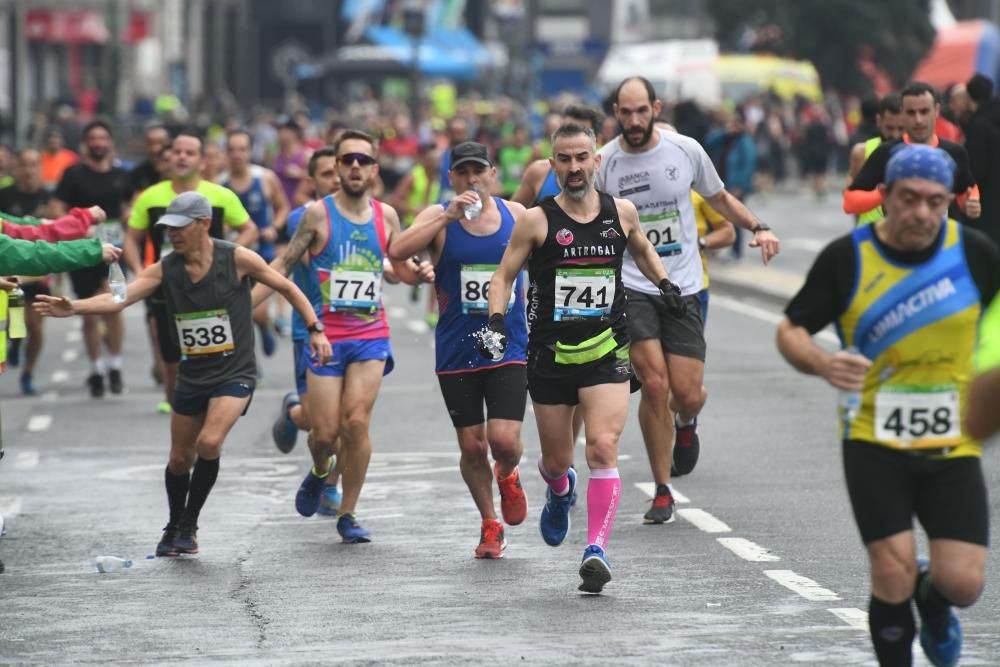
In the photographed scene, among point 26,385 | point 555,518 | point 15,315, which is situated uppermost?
point 15,315

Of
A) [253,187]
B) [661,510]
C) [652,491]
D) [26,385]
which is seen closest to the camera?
[661,510]

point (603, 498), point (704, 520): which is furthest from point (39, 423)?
point (603, 498)

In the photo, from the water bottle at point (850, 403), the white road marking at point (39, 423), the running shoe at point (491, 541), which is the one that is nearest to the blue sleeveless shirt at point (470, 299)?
the running shoe at point (491, 541)

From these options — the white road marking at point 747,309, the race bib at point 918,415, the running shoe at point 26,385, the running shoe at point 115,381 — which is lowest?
the white road marking at point 747,309

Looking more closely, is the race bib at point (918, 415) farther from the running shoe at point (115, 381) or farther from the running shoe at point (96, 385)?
the running shoe at point (115, 381)

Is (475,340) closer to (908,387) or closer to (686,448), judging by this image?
(686,448)

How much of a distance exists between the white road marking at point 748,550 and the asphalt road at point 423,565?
0.02m

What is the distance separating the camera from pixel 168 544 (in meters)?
10.4

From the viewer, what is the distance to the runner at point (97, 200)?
690 inches

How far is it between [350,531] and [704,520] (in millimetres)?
1679

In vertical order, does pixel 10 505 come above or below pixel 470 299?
below

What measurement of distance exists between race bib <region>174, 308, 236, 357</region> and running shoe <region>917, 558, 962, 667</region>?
14.0 ft

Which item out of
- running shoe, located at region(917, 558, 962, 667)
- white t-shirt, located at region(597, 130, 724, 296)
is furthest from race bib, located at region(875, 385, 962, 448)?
white t-shirt, located at region(597, 130, 724, 296)

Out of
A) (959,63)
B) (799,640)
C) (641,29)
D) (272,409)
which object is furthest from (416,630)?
(641,29)
